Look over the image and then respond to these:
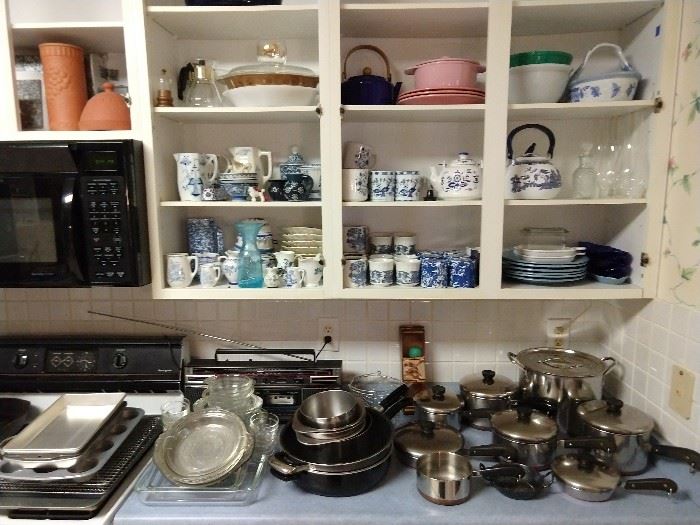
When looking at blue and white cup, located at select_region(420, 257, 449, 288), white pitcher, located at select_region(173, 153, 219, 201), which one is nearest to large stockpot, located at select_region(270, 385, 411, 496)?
blue and white cup, located at select_region(420, 257, 449, 288)

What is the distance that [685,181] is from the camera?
126cm

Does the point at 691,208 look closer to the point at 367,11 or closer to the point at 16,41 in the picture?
the point at 367,11

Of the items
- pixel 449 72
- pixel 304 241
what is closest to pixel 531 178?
pixel 449 72

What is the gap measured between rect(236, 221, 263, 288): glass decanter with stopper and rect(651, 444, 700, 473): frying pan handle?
1163 mm

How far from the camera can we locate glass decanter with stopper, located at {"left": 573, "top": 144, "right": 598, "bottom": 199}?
1.47m

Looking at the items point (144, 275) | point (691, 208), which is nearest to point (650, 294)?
point (691, 208)

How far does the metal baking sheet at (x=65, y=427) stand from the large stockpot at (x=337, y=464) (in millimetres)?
512

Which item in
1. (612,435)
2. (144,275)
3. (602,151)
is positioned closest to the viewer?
(612,435)

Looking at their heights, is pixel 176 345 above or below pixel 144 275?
below

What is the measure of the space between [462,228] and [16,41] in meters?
1.50

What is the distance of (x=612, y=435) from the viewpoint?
1217 millimetres

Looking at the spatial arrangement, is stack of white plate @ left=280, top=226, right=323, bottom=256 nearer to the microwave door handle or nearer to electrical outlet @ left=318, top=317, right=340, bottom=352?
electrical outlet @ left=318, top=317, right=340, bottom=352

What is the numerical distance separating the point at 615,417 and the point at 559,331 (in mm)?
432

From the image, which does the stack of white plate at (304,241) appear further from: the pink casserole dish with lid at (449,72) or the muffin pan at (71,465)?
the muffin pan at (71,465)
